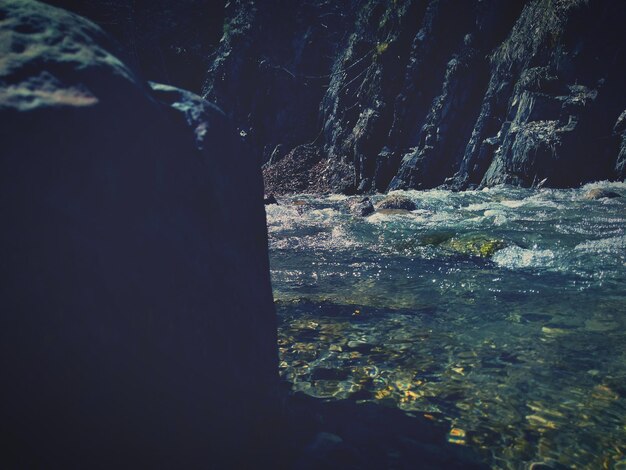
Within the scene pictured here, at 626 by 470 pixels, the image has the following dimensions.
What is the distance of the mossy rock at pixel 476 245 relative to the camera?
23.4ft

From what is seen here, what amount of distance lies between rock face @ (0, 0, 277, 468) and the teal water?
1.26m

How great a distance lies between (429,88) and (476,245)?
11942 millimetres

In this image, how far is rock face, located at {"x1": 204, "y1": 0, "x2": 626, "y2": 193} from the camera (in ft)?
41.5

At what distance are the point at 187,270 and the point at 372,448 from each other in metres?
1.55

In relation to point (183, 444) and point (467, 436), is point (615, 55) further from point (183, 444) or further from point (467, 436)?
point (183, 444)

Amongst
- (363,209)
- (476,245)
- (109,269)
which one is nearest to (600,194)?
(476,245)

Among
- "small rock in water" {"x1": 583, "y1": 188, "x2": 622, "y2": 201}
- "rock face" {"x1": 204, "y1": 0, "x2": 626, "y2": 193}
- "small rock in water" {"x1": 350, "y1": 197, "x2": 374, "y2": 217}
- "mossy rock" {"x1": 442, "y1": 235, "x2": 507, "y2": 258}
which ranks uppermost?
"rock face" {"x1": 204, "y1": 0, "x2": 626, "y2": 193}

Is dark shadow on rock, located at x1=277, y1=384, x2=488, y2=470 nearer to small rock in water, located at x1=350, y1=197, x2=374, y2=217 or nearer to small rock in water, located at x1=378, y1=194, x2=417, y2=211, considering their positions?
small rock in water, located at x1=350, y1=197, x2=374, y2=217

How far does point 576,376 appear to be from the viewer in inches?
125

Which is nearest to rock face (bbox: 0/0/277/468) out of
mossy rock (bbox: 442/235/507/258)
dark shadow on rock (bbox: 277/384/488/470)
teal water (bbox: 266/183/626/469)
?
dark shadow on rock (bbox: 277/384/488/470)

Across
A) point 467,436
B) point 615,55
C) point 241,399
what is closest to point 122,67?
point 241,399

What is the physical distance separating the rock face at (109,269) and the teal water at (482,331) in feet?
4.13

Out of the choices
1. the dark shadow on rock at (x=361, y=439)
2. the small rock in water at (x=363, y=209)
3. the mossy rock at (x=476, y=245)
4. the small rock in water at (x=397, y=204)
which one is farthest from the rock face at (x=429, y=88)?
the dark shadow on rock at (x=361, y=439)

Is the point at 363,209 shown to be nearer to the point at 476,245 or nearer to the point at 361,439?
the point at 476,245
